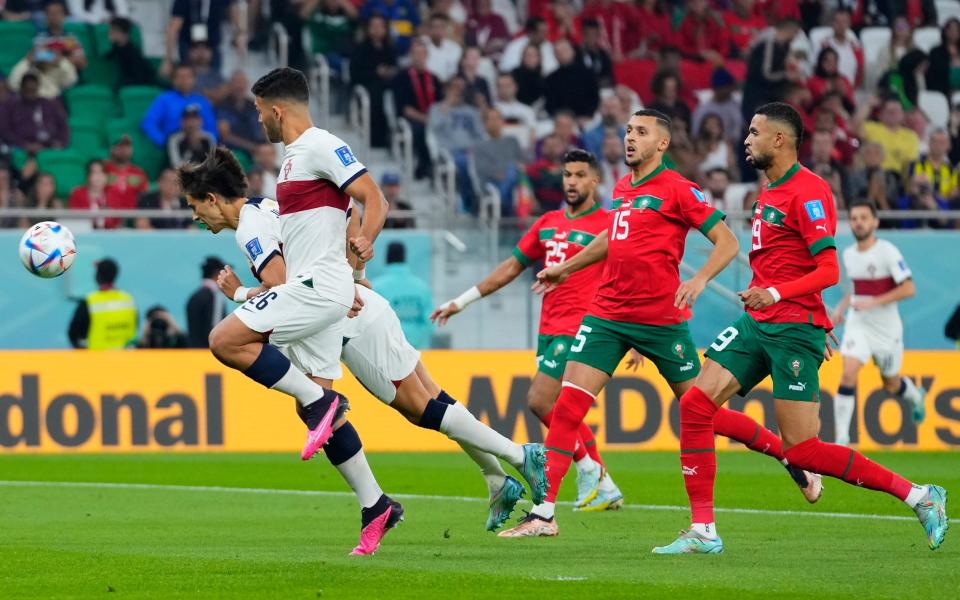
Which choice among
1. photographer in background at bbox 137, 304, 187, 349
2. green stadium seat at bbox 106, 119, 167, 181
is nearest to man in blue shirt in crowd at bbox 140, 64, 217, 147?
green stadium seat at bbox 106, 119, 167, 181

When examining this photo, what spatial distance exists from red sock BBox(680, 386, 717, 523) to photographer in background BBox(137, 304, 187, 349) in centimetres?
1094

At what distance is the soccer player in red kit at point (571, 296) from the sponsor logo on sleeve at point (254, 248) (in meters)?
3.14

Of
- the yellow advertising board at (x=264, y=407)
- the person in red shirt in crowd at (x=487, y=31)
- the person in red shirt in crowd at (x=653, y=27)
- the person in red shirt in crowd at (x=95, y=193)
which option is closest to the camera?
the yellow advertising board at (x=264, y=407)

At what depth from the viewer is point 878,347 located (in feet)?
56.3

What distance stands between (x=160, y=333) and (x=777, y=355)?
37.2 ft

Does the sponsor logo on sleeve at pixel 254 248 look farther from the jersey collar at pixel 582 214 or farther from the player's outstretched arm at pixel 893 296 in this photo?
the player's outstretched arm at pixel 893 296

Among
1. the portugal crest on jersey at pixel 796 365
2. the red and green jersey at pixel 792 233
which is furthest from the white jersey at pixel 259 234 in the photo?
the portugal crest on jersey at pixel 796 365

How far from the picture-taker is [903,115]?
80.4 ft

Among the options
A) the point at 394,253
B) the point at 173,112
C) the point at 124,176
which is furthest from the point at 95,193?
the point at 394,253

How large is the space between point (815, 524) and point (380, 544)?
287 cm

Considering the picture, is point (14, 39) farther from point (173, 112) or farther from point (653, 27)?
point (653, 27)

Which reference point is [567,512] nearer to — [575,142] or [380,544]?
[380,544]

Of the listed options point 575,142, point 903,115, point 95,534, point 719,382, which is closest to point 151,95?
point 575,142

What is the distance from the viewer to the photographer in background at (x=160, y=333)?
18.9 metres
